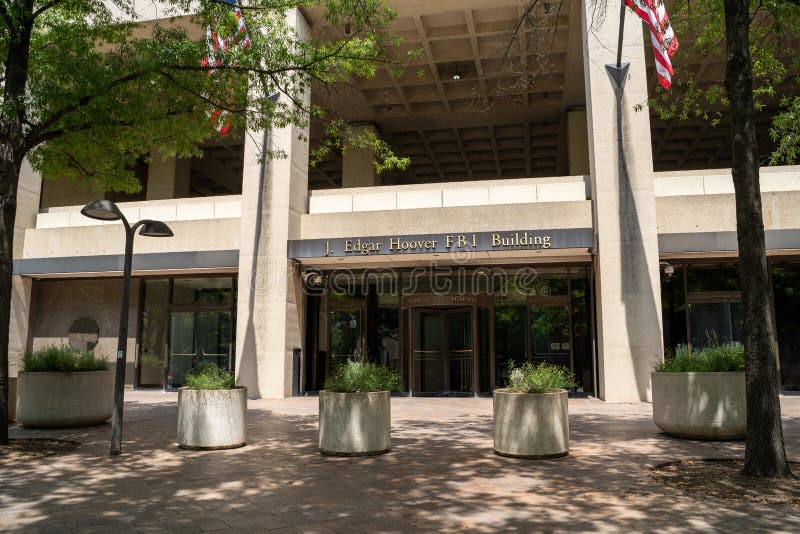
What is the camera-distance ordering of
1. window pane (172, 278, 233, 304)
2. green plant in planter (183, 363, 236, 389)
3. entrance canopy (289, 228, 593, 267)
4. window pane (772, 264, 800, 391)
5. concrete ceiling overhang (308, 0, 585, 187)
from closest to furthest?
green plant in planter (183, 363, 236, 389) → entrance canopy (289, 228, 593, 267) → window pane (772, 264, 800, 391) → concrete ceiling overhang (308, 0, 585, 187) → window pane (172, 278, 233, 304)

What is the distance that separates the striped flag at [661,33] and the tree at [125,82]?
539 centimetres

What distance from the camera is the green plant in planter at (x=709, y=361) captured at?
8508mm

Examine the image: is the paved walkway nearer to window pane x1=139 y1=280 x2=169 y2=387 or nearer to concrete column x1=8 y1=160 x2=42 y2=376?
window pane x1=139 y1=280 x2=169 y2=387

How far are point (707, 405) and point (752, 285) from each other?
279cm

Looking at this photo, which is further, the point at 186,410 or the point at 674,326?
the point at 674,326

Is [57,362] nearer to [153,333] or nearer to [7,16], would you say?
[7,16]

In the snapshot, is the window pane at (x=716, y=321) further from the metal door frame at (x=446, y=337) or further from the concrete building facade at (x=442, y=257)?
the metal door frame at (x=446, y=337)

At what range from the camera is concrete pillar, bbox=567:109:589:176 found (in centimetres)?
1911

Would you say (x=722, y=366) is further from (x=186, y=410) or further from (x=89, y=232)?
(x=89, y=232)

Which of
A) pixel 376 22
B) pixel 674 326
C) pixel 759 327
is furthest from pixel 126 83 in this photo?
pixel 674 326

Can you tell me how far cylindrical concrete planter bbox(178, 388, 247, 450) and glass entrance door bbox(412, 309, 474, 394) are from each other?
370 inches

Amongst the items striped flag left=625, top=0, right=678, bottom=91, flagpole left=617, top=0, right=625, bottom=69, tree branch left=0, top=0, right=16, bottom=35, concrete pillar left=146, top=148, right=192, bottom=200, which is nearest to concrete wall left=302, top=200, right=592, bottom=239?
flagpole left=617, top=0, right=625, bottom=69

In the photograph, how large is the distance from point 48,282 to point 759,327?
20280 millimetres

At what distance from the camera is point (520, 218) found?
596 inches
